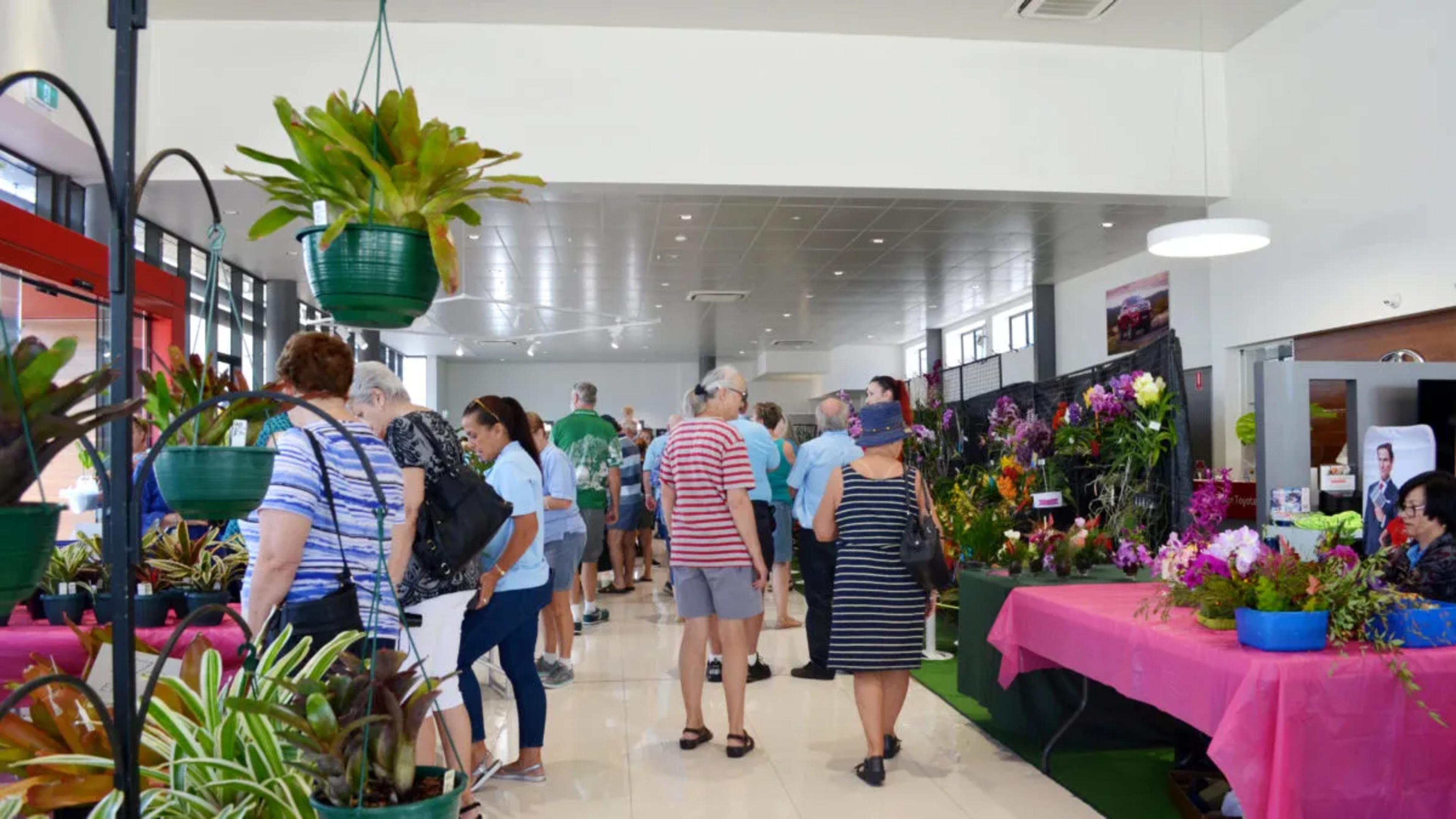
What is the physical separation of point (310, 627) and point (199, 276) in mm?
10132

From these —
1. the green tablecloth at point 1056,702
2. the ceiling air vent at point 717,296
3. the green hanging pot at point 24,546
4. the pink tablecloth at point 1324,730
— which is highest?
the ceiling air vent at point 717,296

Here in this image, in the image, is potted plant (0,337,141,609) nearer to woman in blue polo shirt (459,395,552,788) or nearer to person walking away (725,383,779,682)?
woman in blue polo shirt (459,395,552,788)

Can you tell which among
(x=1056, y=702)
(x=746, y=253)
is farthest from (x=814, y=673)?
(x=746, y=253)

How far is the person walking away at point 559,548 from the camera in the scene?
5.35 meters

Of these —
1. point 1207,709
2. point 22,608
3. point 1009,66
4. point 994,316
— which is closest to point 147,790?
point 22,608

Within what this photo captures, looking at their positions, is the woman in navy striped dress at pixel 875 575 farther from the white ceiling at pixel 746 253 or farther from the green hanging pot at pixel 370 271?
the white ceiling at pixel 746 253

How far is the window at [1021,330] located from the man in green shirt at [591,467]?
9175 mm

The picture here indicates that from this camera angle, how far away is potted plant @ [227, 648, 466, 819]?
1.31 metres

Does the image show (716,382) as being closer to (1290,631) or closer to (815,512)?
(815,512)

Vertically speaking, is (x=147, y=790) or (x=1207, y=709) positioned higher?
(x=147, y=790)

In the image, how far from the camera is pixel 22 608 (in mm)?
3193

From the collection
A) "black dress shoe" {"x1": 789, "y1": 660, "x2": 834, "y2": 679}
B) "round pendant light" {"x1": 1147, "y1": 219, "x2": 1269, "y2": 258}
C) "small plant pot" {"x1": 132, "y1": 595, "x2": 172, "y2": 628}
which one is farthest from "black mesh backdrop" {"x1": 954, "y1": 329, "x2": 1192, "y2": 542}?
"small plant pot" {"x1": 132, "y1": 595, "x2": 172, "y2": 628}

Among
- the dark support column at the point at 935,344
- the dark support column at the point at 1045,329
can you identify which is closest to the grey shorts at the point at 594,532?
the dark support column at the point at 1045,329

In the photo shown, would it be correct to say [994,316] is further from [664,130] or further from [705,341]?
[664,130]
